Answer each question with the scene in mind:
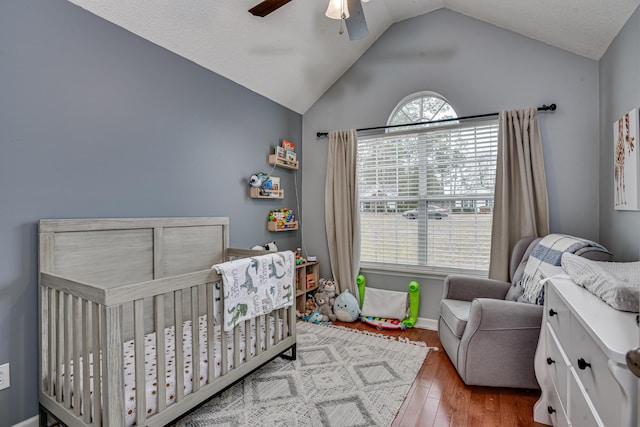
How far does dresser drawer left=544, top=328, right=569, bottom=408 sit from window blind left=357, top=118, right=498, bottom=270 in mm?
1438

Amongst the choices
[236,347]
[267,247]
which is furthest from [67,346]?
[267,247]

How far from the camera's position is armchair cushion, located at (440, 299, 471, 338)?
216 centimetres

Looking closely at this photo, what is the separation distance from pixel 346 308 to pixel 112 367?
229cm

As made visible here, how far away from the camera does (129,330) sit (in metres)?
1.98

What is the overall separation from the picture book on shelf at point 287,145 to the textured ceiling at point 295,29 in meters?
0.43

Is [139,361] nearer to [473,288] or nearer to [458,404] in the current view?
[458,404]

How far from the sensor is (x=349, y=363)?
2369mm

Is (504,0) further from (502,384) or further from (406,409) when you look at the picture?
(406,409)

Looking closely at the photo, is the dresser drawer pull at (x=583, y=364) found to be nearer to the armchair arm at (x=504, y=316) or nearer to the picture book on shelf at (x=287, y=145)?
the armchair arm at (x=504, y=316)

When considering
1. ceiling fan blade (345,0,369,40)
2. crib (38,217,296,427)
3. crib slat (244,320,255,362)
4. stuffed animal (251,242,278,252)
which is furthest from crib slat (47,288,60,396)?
ceiling fan blade (345,0,369,40)

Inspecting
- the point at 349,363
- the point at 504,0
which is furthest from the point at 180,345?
the point at 504,0

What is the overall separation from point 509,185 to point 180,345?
2718 millimetres

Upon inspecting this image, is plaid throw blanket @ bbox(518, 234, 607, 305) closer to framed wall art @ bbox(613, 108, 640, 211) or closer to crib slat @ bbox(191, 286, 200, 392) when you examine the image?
framed wall art @ bbox(613, 108, 640, 211)

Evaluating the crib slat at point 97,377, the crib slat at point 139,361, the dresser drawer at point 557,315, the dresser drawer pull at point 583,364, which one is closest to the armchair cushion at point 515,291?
the dresser drawer at point 557,315
